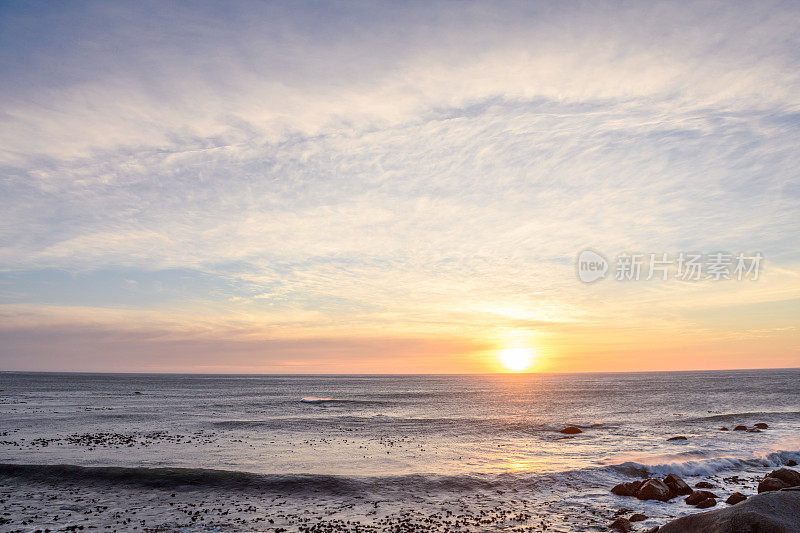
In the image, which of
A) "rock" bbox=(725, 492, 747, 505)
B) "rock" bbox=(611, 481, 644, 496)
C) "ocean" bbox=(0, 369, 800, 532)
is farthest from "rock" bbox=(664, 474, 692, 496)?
"rock" bbox=(725, 492, 747, 505)

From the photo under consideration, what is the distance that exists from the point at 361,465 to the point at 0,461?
84.8 ft

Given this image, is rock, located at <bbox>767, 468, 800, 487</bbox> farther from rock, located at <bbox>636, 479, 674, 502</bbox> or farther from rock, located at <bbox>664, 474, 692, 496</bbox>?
rock, located at <bbox>636, 479, 674, 502</bbox>

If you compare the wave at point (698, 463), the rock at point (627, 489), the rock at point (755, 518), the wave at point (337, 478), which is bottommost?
the wave at point (698, 463)

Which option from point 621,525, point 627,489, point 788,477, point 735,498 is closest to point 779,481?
point 788,477

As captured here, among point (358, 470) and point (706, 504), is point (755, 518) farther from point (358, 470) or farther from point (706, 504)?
point (358, 470)

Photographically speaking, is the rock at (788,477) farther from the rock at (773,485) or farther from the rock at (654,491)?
the rock at (654,491)

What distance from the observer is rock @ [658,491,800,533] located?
1445cm

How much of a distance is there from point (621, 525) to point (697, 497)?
6.69m

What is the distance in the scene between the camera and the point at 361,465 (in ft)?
114

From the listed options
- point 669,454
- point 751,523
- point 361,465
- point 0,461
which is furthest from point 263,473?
point 669,454

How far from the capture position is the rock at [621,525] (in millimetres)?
20709

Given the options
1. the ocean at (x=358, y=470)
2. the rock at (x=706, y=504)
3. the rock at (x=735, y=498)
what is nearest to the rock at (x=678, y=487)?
the ocean at (x=358, y=470)

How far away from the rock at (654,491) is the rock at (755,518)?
982cm

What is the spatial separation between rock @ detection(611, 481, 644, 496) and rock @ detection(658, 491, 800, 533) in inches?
431
